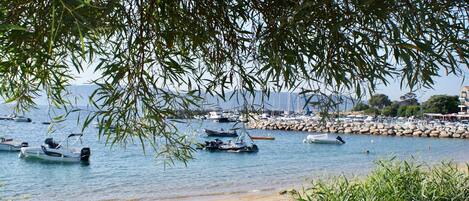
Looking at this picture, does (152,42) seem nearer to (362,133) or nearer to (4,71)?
(4,71)

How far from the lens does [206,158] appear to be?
31828 millimetres

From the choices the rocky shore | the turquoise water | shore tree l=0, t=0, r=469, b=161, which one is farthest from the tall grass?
the rocky shore

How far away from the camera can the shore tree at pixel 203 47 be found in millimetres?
1584

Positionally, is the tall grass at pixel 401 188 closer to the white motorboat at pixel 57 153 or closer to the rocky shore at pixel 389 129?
the white motorboat at pixel 57 153

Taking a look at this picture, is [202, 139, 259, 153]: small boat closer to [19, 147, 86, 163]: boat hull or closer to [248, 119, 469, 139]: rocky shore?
[19, 147, 86, 163]: boat hull

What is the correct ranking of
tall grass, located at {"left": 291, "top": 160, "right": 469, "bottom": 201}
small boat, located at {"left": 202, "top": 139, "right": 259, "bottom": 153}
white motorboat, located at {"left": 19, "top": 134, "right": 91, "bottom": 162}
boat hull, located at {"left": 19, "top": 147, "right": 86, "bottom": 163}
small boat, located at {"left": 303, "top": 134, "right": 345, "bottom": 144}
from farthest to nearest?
1. small boat, located at {"left": 303, "top": 134, "right": 345, "bottom": 144}
2. small boat, located at {"left": 202, "top": 139, "right": 259, "bottom": 153}
3. boat hull, located at {"left": 19, "top": 147, "right": 86, "bottom": 163}
4. white motorboat, located at {"left": 19, "top": 134, "right": 91, "bottom": 162}
5. tall grass, located at {"left": 291, "top": 160, "right": 469, "bottom": 201}

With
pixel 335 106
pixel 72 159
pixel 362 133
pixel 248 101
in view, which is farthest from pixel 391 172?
pixel 362 133

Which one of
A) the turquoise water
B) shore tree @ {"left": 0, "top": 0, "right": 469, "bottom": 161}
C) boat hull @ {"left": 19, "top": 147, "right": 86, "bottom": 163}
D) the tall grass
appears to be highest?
shore tree @ {"left": 0, "top": 0, "right": 469, "bottom": 161}

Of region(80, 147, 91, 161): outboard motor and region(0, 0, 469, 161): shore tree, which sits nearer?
region(0, 0, 469, 161): shore tree

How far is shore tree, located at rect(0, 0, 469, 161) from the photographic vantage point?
1.58 meters

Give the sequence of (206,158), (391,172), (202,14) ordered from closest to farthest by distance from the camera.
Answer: (202,14)
(391,172)
(206,158)

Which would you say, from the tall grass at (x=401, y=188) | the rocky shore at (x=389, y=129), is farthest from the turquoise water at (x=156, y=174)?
the rocky shore at (x=389, y=129)

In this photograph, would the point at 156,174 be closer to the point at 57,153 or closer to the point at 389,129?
the point at 57,153

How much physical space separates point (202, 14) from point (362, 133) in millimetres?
62162
